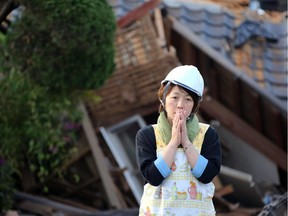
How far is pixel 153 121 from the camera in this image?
372 inches

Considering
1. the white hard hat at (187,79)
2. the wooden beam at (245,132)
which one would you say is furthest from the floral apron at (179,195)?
the wooden beam at (245,132)

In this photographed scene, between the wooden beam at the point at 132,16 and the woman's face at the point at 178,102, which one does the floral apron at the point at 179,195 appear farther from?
the wooden beam at the point at 132,16

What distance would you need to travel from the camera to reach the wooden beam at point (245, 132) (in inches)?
365

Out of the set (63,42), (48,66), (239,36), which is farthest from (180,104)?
(239,36)

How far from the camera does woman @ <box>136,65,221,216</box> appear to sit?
3725 millimetres

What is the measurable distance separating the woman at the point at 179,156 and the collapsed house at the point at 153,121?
439 centimetres

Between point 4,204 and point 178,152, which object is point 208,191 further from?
point 4,204

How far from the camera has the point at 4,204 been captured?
768 centimetres

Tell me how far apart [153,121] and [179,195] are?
5738mm

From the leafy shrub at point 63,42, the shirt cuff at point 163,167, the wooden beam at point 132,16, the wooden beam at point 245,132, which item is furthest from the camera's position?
the wooden beam at point 245,132

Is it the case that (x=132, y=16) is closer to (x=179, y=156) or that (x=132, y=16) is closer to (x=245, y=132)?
(x=245, y=132)

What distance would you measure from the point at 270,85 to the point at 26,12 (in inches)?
181

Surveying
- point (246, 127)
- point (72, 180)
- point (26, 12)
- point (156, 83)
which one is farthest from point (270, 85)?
point (26, 12)

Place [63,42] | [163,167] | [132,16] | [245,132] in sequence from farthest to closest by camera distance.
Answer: [245,132] < [132,16] < [63,42] < [163,167]
